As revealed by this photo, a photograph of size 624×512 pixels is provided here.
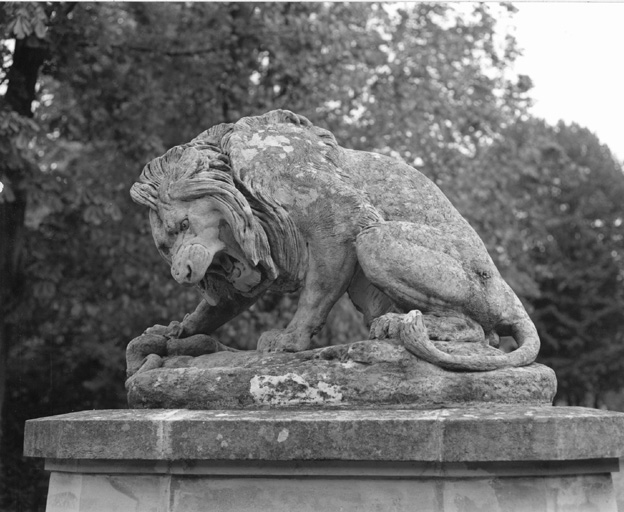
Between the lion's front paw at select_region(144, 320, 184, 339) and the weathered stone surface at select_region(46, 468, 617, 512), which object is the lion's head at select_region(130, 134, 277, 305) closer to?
the lion's front paw at select_region(144, 320, 184, 339)

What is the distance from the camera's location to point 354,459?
165 inches

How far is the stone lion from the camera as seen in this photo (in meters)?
4.96

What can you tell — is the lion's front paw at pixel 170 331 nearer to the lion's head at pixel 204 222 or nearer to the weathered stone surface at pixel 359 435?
the lion's head at pixel 204 222

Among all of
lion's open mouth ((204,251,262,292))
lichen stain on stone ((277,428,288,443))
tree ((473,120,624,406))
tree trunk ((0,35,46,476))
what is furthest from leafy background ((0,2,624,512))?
tree ((473,120,624,406))

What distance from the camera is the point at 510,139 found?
16484 millimetres

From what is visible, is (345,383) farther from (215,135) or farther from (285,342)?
(215,135)

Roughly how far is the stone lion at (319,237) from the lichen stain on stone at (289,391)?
39cm

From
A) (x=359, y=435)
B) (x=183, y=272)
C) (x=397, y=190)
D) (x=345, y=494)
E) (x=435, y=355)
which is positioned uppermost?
(x=397, y=190)

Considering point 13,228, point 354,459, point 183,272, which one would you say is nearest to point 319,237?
point 183,272

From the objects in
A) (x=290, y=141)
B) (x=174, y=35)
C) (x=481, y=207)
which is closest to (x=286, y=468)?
(x=290, y=141)

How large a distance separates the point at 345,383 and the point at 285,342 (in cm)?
59

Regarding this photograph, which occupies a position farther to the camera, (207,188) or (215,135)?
(215,135)

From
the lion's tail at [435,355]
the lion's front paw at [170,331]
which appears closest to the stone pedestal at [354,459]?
the lion's tail at [435,355]

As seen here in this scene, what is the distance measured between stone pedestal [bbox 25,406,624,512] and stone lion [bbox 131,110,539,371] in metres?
0.67
